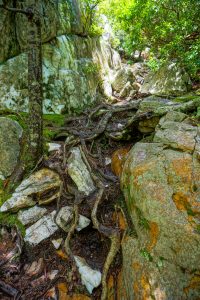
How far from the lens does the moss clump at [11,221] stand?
4809 millimetres

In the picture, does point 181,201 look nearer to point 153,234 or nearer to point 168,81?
point 153,234

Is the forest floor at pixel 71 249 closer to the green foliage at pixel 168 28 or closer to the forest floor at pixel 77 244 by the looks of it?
the forest floor at pixel 77 244

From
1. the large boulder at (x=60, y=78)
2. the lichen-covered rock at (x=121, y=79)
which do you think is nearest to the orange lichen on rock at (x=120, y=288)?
the large boulder at (x=60, y=78)

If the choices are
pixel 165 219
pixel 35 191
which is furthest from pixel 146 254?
pixel 35 191

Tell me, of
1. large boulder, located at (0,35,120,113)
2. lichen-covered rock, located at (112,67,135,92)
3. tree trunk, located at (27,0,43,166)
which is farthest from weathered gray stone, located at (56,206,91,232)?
lichen-covered rock, located at (112,67,135,92)

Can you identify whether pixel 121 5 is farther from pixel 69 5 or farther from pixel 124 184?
pixel 124 184

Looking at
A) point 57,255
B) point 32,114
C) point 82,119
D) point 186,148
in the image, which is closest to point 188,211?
point 186,148

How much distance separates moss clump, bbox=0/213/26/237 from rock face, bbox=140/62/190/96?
7.86m

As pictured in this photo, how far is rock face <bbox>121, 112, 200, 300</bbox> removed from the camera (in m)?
2.94

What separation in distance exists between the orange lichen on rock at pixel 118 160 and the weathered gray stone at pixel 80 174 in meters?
0.67

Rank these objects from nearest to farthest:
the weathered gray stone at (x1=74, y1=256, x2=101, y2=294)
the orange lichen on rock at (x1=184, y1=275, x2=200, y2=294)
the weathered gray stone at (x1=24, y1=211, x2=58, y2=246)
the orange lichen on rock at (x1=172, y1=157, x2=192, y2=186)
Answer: the orange lichen on rock at (x1=184, y1=275, x2=200, y2=294) < the orange lichen on rock at (x1=172, y1=157, x2=192, y2=186) < the weathered gray stone at (x1=74, y1=256, x2=101, y2=294) < the weathered gray stone at (x1=24, y1=211, x2=58, y2=246)

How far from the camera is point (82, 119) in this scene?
8758 millimetres

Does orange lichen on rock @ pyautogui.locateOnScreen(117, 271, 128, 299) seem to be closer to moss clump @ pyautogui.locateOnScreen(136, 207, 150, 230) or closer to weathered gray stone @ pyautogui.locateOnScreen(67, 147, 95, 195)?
moss clump @ pyautogui.locateOnScreen(136, 207, 150, 230)

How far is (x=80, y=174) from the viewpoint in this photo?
5371mm
